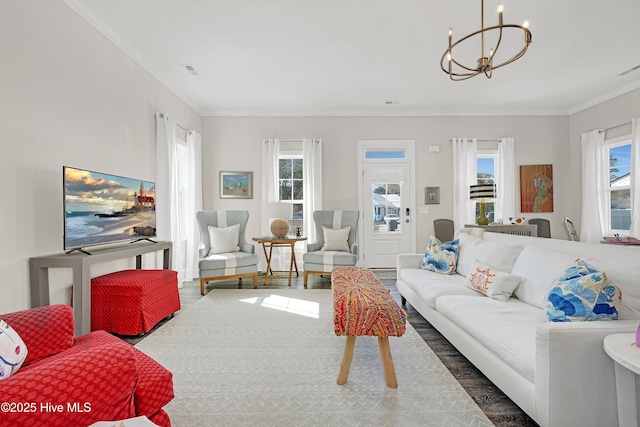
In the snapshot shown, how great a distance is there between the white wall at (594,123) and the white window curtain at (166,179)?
6.66 m

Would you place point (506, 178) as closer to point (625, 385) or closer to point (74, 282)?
point (625, 385)

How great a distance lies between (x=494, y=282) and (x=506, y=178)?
4021 millimetres

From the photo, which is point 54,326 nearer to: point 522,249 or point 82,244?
point 82,244

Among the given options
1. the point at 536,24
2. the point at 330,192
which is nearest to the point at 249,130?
the point at 330,192

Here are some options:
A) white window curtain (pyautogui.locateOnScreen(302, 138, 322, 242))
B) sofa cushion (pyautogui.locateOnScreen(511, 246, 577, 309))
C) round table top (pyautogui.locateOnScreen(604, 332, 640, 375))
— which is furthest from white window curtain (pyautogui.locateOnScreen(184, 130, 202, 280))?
round table top (pyautogui.locateOnScreen(604, 332, 640, 375))

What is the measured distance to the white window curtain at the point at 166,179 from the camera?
409cm

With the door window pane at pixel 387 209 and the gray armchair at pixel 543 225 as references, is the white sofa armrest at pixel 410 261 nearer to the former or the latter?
the door window pane at pixel 387 209

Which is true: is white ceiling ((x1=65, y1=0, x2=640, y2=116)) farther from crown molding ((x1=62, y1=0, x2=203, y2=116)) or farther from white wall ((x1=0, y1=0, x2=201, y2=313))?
white wall ((x1=0, y1=0, x2=201, y2=313))

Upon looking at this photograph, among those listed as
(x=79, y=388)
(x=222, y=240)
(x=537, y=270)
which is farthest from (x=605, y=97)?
(x=79, y=388)

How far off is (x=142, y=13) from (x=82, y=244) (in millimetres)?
2125

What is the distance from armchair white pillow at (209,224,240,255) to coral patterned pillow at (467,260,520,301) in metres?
3.26

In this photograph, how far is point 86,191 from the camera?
8.61 feet

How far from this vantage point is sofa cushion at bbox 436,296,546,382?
156cm

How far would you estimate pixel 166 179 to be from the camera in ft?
13.8
